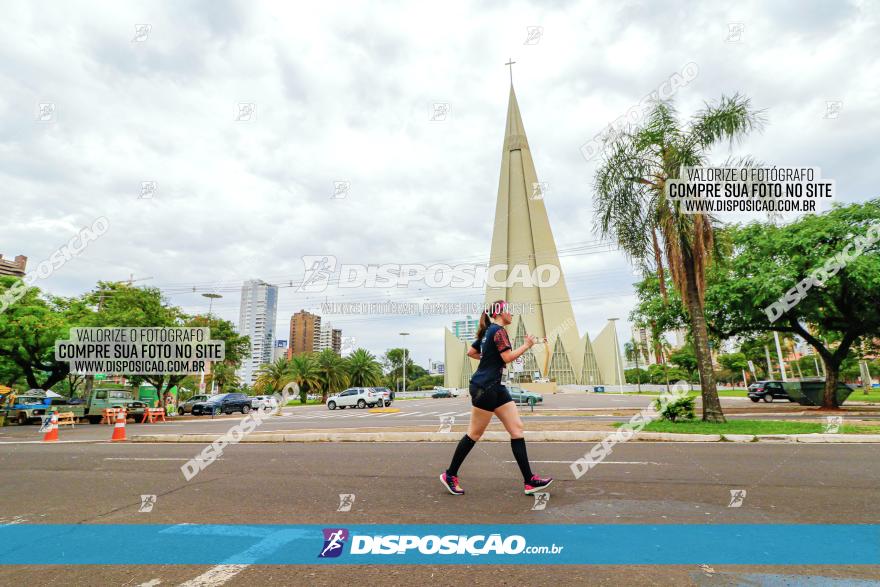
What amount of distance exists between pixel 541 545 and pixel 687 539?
1103 millimetres

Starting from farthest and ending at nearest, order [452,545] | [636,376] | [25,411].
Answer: [636,376]
[25,411]
[452,545]

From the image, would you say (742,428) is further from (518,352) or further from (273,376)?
(273,376)

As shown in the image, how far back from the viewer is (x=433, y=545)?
337cm

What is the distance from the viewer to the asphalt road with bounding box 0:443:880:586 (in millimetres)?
2855

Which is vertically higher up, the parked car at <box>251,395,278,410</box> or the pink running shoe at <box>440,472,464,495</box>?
the pink running shoe at <box>440,472,464,495</box>

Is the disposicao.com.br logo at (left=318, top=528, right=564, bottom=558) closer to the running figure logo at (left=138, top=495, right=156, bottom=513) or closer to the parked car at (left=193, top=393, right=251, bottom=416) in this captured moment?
the running figure logo at (left=138, top=495, right=156, bottom=513)

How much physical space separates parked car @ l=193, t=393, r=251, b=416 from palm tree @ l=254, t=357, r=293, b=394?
14503 mm

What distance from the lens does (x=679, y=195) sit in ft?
40.7

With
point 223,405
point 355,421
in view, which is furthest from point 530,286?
point 355,421

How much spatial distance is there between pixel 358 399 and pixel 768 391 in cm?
2844

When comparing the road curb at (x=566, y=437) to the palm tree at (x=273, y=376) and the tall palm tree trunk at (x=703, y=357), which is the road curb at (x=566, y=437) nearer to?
the tall palm tree trunk at (x=703, y=357)

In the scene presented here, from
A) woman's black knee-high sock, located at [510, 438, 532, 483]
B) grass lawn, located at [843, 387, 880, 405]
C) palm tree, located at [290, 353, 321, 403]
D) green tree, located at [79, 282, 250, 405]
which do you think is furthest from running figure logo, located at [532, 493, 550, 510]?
palm tree, located at [290, 353, 321, 403]

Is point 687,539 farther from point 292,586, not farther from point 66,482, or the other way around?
point 66,482

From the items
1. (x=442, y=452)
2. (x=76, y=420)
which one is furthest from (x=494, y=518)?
(x=76, y=420)
